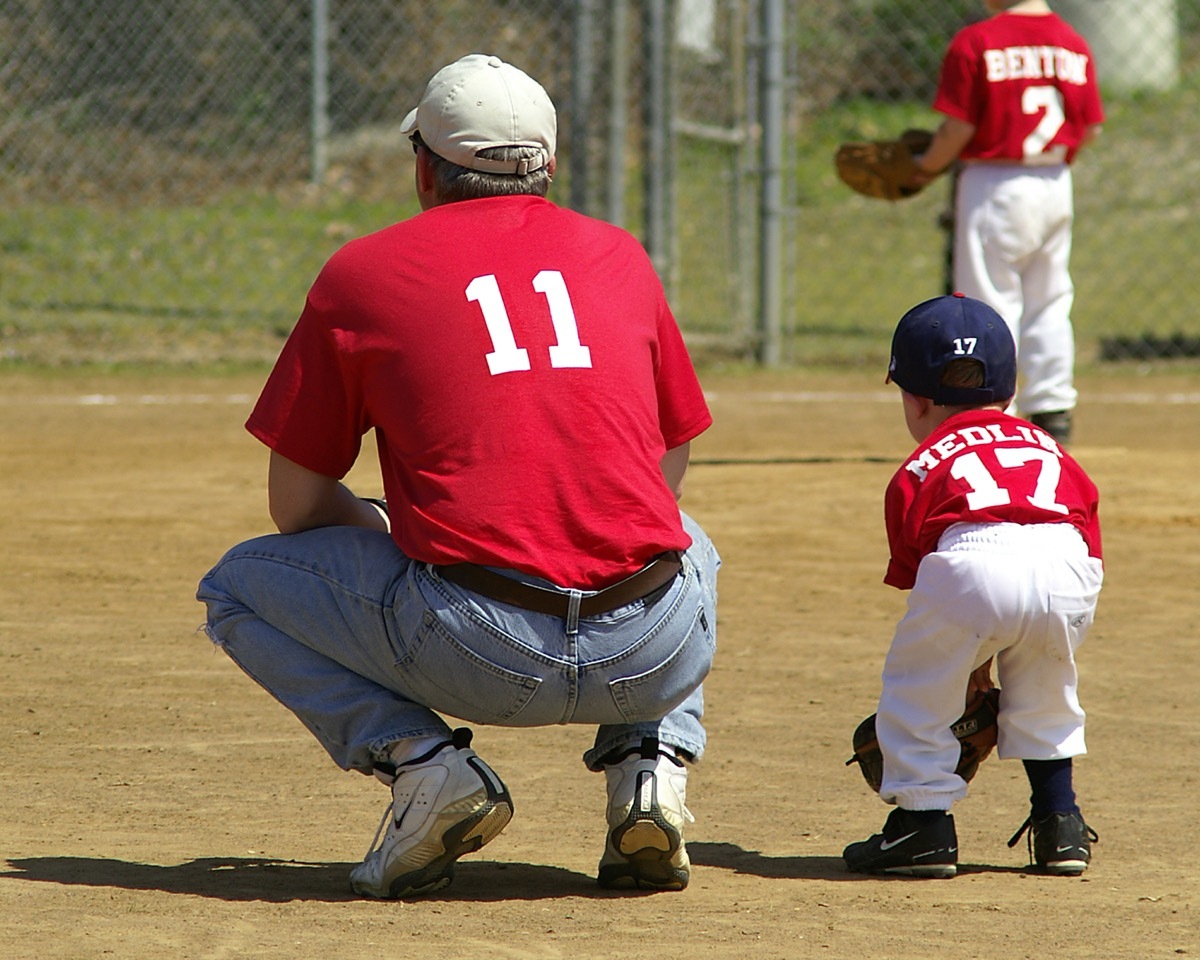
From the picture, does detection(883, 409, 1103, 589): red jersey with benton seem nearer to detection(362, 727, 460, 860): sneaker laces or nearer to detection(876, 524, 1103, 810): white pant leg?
detection(876, 524, 1103, 810): white pant leg

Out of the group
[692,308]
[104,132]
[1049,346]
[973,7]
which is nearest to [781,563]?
[1049,346]

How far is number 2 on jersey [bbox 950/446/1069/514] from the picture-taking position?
10.2 feet

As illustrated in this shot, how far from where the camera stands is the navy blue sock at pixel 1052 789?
3.21m

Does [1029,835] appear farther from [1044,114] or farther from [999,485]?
[1044,114]

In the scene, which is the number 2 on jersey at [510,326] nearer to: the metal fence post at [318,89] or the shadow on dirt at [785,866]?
the shadow on dirt at [785,866]

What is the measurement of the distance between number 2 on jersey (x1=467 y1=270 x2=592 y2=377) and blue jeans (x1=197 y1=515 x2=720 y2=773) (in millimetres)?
350

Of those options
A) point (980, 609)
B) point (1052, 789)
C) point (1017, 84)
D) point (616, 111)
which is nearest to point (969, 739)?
Result: point (1052, 789)

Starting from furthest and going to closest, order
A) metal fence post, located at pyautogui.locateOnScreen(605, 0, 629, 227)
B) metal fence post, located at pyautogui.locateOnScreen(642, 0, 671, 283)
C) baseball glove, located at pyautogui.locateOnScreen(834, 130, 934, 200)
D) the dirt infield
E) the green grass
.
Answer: the green grass → metal fence post, located at pyautogui.locateOnScreen(642, 0, 671, 283) → metal fence post, located at pyautogui.locateOnScreen(605, 0, 629, 227) → baseball glove, located at pyautogui.locateOnScreen(834, 130, 934, 200) → the dirt infield

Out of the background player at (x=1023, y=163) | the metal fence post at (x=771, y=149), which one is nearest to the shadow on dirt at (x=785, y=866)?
the background player at (x=1023, y=163)

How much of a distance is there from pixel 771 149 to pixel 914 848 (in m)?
7.84

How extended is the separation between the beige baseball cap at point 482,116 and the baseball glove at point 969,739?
3.88 feet

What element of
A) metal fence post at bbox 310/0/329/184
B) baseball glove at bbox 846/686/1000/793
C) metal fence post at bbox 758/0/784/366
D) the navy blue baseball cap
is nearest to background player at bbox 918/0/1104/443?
metal fence post at bbox 758/0/784/366

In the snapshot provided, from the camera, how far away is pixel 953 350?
10.8ft

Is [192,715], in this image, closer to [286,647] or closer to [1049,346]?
[286,647]
